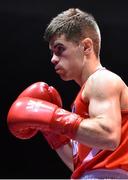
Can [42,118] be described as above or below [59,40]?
below

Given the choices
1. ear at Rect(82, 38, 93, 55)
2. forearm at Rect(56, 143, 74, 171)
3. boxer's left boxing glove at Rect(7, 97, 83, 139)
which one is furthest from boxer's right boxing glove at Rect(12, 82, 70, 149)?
ear at Rect(82, 38, 93, 55)

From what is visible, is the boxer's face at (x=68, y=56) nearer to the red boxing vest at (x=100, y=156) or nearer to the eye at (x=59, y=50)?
the eye at (x=59, y=50)

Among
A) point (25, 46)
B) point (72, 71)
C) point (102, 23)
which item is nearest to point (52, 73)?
point (25, 46)

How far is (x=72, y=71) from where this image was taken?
166 cm

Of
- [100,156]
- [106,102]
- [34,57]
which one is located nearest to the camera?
[106,102]

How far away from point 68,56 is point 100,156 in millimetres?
392

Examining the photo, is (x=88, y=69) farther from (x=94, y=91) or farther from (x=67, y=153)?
(x=67, y=153)

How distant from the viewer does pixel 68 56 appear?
1.65 meters

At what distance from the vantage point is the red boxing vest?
1.53 m

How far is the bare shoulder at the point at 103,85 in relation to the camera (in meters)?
1.46

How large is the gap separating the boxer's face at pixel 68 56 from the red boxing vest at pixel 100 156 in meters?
0.12

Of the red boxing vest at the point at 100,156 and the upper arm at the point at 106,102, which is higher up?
the upper arm at the point at 106,102

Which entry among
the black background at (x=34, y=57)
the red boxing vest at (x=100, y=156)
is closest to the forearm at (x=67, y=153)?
the red boxing vest at (x=100, y=156)

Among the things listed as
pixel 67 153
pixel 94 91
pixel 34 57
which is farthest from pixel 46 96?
pixel 34 57
